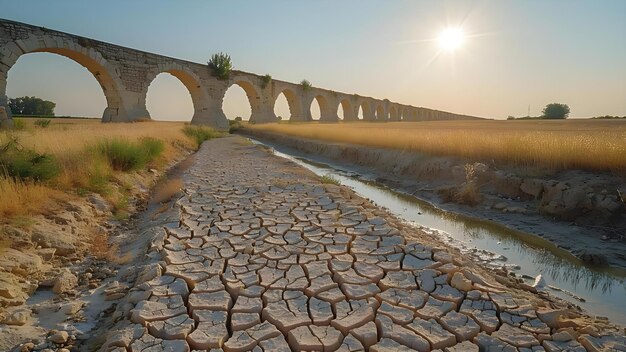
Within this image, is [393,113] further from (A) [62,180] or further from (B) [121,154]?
(A) [62,180]

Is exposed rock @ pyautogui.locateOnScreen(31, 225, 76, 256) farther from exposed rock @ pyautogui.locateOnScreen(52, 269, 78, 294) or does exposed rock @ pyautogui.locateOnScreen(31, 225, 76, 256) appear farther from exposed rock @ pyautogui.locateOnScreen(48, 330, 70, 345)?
exposed rock @ pyautogui.locateOnScreen(48, 330, 70, 345)

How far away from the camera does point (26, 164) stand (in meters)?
4.17

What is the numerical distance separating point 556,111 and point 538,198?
7809cm

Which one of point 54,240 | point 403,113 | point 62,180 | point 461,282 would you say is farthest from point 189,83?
point 403,113

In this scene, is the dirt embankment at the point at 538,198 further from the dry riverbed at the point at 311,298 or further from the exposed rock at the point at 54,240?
the exposed rock at the point at 54,240

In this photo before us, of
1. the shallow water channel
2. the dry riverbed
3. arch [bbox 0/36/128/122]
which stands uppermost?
arch [bbox 0/36/128/122]

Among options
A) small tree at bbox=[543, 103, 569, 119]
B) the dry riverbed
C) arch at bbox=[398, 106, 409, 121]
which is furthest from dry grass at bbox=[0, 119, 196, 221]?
small tree at bbox=[543, 103, 569, 119]

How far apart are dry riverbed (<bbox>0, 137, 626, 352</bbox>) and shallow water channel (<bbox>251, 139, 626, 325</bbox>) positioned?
439mm

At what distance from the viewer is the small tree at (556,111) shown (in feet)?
216

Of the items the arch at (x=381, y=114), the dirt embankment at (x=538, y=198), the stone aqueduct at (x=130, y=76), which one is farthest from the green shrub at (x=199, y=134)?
the arch at (x=381, y=114)

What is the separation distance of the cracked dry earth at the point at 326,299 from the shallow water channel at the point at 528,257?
91 cm

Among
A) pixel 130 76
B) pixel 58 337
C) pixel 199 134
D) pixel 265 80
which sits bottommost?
pixel 58 337

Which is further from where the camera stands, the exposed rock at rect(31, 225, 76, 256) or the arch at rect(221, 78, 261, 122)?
the arch at rect(221, 78, 261, 122)

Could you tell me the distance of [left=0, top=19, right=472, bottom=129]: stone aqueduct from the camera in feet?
42.4
